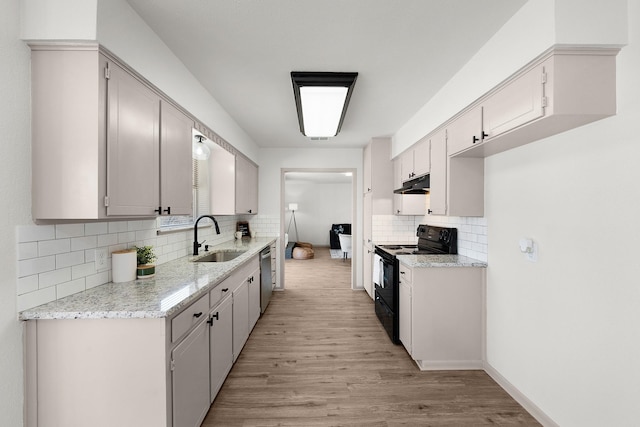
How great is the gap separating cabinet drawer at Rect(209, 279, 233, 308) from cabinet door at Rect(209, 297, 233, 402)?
0.05 m

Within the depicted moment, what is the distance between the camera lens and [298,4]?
1.57 metres

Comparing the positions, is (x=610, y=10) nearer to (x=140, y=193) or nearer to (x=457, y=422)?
(x=457, y=422)

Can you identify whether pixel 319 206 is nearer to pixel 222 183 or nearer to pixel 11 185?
pixel 222 183

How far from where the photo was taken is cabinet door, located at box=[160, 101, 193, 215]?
1.91 metres

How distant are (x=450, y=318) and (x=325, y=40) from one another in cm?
254

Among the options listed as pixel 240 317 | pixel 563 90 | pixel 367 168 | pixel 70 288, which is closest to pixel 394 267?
pixel 240 317

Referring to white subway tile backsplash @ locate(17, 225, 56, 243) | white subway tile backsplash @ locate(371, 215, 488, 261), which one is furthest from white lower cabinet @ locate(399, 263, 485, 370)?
white subway tile backsplash @ locate(17, 225, 56, 243)

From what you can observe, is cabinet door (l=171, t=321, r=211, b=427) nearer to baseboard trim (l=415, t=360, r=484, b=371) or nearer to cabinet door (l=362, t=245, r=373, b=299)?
baseboard trim (l=415, t=360, r=484, b=371)

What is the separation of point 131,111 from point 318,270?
549 centimetres

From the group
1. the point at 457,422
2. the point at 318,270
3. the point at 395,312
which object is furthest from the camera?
the point at 318,270

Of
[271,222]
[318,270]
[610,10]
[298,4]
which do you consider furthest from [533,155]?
[318,270]

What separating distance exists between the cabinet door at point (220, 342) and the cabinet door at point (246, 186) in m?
1.77

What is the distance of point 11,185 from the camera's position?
1.27 meters

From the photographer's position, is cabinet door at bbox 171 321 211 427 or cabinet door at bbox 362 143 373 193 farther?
cabinet door at bbox 362 143 373 193
